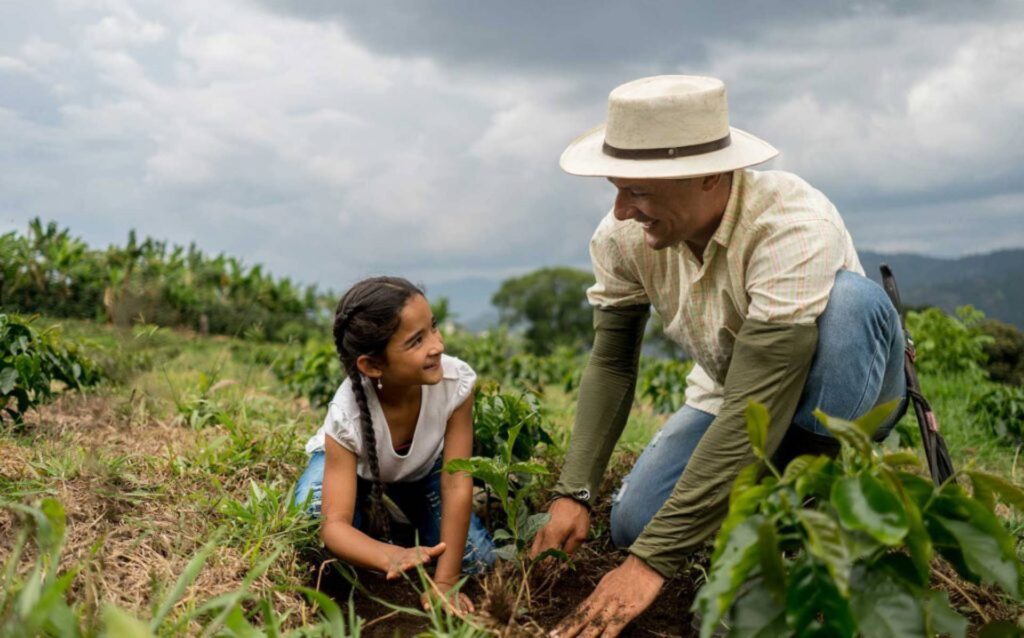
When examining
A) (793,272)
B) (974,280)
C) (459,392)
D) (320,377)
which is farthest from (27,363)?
(974,280)

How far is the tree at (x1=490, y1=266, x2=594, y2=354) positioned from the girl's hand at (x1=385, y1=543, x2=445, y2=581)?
3348cm

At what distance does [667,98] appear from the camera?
2.25 m

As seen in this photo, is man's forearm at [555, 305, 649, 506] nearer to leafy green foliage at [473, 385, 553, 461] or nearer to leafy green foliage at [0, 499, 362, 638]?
leafy green foliage at [473, 385, 553, 461]

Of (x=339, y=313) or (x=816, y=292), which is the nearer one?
(x=816, y=292)

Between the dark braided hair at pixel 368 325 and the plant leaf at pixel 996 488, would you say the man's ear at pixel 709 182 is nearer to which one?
the dark braided hair at pixel 368 325

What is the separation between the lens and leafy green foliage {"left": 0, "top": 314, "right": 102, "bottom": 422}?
3.23m

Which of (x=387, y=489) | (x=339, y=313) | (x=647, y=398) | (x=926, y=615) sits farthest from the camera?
(x=647, y=398)

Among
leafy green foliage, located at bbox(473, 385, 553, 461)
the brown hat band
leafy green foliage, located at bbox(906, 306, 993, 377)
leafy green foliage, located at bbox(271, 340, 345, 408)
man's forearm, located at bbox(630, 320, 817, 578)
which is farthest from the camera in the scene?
leafy green foliage, located at bbox(906, 306, 993, 377)

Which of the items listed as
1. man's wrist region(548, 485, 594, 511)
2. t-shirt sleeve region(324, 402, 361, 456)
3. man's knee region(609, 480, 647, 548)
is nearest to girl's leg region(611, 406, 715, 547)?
man's knee region(609, 480, 647, 548)

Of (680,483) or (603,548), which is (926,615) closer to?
(680,483)

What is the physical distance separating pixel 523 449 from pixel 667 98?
1251 millimetres

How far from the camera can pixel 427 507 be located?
9.38 feet

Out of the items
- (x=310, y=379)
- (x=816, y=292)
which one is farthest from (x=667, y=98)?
(x=310, y=379)

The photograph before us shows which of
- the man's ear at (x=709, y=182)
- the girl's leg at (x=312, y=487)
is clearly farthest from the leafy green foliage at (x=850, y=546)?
the girl's leg at (x=312, y=487)
